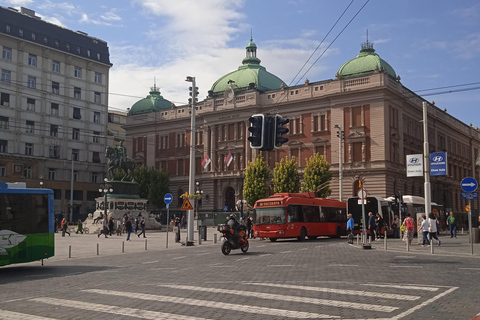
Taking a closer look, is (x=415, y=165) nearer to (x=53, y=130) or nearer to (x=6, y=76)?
(x=6, y=76)

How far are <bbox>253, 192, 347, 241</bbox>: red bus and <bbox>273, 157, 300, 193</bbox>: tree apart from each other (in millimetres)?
23100

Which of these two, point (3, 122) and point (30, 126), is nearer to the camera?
point (3, 122)

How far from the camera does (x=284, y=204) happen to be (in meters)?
32.8

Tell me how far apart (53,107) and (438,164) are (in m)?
60.6

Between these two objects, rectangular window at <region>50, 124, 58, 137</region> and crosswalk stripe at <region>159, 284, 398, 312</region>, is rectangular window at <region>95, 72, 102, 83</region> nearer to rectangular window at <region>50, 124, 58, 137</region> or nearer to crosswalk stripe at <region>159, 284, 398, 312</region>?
rectangular window at <region>50, 124, 58, 137</region>

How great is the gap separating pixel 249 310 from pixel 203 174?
217 feet

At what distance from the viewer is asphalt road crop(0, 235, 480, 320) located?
29.9 ft

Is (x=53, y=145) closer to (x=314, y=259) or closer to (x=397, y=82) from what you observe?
(x=397, y=82)

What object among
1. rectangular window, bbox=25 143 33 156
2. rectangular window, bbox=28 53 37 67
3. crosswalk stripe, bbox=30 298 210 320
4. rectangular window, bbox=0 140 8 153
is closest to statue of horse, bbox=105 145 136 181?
rectangular window, bbox=0 140 8 153

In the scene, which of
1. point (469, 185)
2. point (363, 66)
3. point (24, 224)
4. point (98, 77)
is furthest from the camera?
point (98, 77)

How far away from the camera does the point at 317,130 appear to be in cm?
6562

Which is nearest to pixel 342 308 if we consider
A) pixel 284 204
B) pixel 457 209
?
pixel 284 204

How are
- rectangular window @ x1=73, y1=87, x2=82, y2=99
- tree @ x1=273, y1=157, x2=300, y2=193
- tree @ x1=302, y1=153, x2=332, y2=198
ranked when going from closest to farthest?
1. tree @ x1=302, y1=153, x2=332, y2=198
2. tree @ x1=273, y1=157, x2=300, y2=193
3. rectangular window @ x1=73, y1=87, x2=82, y2=99

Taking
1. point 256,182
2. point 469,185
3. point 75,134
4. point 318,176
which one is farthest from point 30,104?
point 469,185
